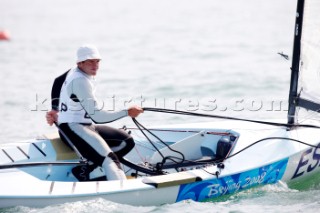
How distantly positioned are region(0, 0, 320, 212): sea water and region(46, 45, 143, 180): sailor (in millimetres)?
492

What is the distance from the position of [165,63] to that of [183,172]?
29.0 ft

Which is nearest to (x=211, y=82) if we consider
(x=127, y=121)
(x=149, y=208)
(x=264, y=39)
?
(x=127, y=121)

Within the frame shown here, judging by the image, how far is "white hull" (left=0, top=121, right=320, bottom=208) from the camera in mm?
5270

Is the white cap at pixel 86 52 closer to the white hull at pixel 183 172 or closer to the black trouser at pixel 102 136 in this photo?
the black trouser at pixel 102 136

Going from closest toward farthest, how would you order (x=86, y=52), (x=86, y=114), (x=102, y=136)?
(x=86, y=52) → (x=86, y=114) → (x=102, y=136)

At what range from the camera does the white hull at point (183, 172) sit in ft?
17.3

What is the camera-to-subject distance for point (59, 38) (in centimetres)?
1830

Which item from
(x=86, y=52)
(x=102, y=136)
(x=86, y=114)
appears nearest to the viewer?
(x=86, y=52)

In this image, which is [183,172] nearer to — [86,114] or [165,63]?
[86,114]

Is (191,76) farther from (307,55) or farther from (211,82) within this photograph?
(307,55)

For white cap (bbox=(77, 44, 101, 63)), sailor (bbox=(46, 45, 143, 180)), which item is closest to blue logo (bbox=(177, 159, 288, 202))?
sailor (bbox=(46, 45, 143, 180))

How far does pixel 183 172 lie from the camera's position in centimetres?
564

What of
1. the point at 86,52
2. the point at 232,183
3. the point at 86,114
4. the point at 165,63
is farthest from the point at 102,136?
the point at 165,63

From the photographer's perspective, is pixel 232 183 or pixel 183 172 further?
pixel 232 183
